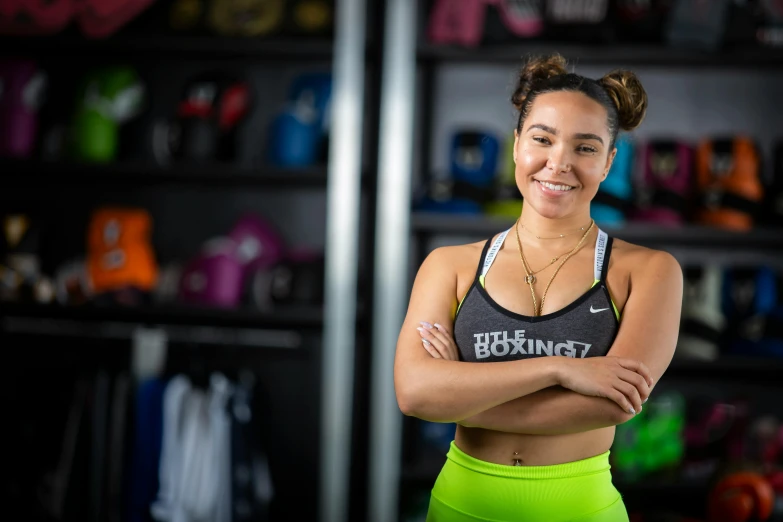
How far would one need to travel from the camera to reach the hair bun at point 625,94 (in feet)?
2.88

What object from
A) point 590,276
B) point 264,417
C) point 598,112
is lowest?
point 264,417

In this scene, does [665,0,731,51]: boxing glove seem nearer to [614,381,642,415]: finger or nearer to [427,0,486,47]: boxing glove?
[427,0,486,47]: boxing glove

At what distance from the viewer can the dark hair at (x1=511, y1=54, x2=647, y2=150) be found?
860mm

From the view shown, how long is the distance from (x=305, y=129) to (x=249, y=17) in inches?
18.6

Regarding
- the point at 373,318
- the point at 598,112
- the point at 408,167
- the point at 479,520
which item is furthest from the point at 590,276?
the point at 373,318

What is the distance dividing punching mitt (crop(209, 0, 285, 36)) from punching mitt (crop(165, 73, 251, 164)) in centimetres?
20

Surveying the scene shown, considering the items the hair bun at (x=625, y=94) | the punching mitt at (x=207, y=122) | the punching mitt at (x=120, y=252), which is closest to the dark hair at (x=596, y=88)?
the hair bun at (x=625, y=94)

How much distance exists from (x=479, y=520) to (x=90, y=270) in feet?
8.51

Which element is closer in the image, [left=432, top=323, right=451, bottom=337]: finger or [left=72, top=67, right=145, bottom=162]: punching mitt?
[left=432, top=323, right=451, bottom=337]: finger

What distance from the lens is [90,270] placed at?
10.5 feet

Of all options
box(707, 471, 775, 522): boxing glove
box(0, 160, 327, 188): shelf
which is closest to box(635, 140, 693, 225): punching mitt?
box(707, 471, 775, 522): boxing glove

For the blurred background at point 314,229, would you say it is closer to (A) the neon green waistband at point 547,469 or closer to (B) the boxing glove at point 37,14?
(B) the boxing glove at point 37,14

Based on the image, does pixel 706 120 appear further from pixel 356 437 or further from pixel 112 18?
pixel 112 18

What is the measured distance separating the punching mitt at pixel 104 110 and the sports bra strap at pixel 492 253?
2.54 meters
